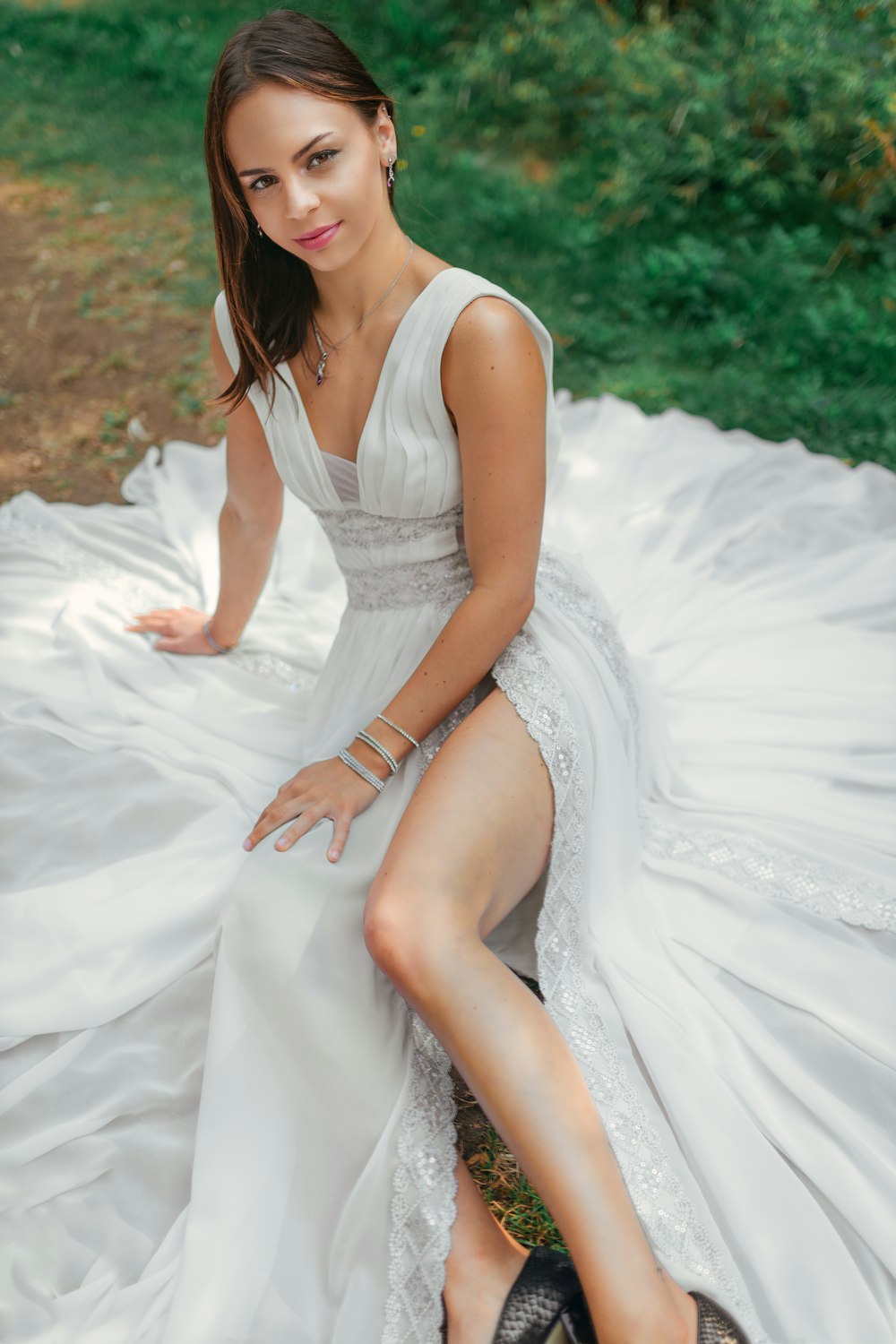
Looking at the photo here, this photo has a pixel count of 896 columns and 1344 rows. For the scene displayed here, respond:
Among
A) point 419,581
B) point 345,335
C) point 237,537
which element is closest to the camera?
point 345,335

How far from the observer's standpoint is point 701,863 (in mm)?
2465

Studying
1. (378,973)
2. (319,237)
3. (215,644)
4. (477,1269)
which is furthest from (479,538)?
(477,1269)

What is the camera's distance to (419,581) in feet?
8.18

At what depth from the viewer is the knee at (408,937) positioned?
1.88 metres

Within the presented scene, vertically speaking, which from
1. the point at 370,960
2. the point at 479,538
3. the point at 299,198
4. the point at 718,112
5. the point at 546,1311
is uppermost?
the point at 718,112

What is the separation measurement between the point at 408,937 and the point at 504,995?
19cm

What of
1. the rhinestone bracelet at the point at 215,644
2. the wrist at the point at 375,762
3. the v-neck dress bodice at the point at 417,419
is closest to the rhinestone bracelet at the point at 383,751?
the wrist at the point at 375,762

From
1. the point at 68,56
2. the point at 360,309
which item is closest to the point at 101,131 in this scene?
→ the point at 68,56

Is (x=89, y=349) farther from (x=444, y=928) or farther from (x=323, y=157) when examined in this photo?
(x=444, y=928)

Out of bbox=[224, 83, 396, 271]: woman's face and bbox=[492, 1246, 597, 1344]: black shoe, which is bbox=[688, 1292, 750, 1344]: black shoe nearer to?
bbox=[492, 1246, 597, 1344]: black shoe

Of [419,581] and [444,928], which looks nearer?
[444,928]

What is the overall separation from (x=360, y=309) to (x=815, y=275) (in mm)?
3687

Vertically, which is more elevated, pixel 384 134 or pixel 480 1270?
pixel 384 134

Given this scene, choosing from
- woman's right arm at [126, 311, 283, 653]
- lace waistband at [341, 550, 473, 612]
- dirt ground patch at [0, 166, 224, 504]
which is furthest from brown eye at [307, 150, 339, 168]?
dirt ground patch at [0, 166, 224, 504]
